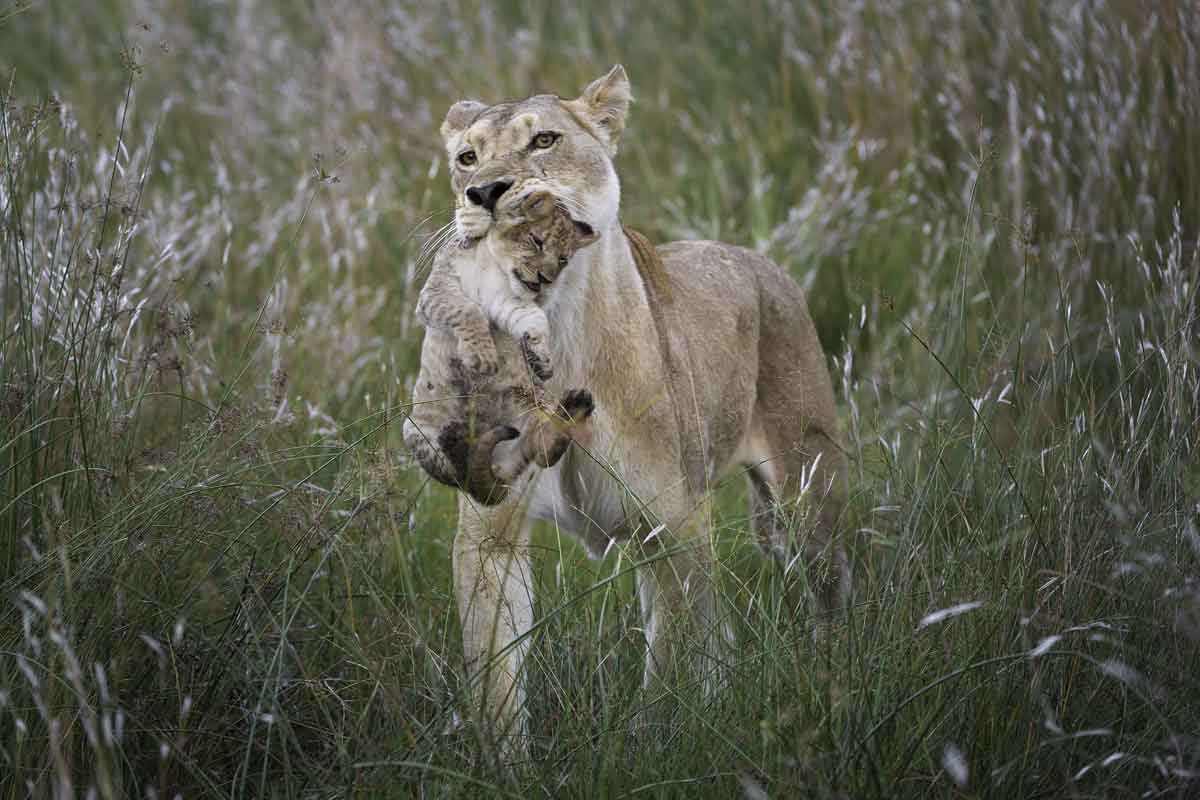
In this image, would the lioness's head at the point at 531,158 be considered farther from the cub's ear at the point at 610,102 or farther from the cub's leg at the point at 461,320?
the cub's leg at the point at 461,320

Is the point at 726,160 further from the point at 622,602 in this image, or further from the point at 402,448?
the point at 622,602

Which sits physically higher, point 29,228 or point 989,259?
point 29,228

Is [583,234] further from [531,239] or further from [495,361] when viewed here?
[495,361]

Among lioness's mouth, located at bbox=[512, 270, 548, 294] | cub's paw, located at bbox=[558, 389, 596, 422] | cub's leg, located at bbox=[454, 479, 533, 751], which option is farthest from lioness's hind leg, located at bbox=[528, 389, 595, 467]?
cub's leg, located at bbox=[454, 479, 533, 751]

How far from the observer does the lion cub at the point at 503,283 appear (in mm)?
2836

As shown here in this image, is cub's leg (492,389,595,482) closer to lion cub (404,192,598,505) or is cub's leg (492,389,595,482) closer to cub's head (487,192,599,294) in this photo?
lion cub (404,192,598,505)

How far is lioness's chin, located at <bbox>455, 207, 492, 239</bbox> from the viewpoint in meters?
3.01

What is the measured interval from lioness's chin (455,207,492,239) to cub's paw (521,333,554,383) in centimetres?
31

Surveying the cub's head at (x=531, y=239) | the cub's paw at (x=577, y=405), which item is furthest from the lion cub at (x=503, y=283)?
the cub's paw at (x=577, y=405)

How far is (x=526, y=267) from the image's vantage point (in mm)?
2965

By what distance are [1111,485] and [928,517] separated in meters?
0.42

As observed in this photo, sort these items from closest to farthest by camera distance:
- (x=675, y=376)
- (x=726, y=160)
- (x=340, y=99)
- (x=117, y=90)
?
(x=675, y=376), (x=726, y=160), (x=340, y=99), (x=117, y=90)

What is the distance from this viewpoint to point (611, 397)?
366cm

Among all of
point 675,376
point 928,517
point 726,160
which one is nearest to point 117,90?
point 726,160
